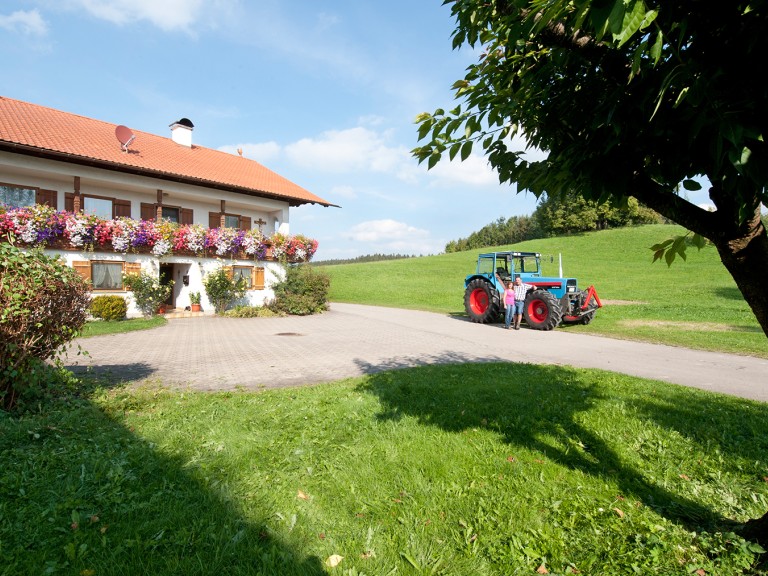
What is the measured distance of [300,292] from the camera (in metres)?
19.9

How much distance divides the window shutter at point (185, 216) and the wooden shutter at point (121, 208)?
2121 millimetres

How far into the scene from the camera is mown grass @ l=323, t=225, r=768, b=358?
12.7 meters

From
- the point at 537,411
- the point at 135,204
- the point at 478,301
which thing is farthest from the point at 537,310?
the point at 135,204

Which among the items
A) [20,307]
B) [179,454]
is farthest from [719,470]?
[20,307]

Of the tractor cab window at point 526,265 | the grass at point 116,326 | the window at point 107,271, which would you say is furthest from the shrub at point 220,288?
the tractor cab window at point 526,265

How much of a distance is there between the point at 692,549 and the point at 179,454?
3.76m

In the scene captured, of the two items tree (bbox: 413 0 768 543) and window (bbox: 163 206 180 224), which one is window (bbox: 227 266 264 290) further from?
tree (bbox: 413 0 768 543)

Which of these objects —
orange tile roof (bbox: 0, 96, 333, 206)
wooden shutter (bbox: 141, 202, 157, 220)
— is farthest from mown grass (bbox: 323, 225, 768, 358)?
wooden shutter (bbox: 141, 202, 157, 220)

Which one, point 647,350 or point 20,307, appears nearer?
point 20,307

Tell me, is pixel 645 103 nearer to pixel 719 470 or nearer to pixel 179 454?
pixel 719 470

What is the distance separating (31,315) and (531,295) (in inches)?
507

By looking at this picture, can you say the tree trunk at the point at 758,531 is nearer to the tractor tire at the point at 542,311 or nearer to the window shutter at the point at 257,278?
the tractor tire at the point at 542,311

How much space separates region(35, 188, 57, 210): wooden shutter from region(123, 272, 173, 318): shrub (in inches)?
149

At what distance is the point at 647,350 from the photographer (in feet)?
33.0
